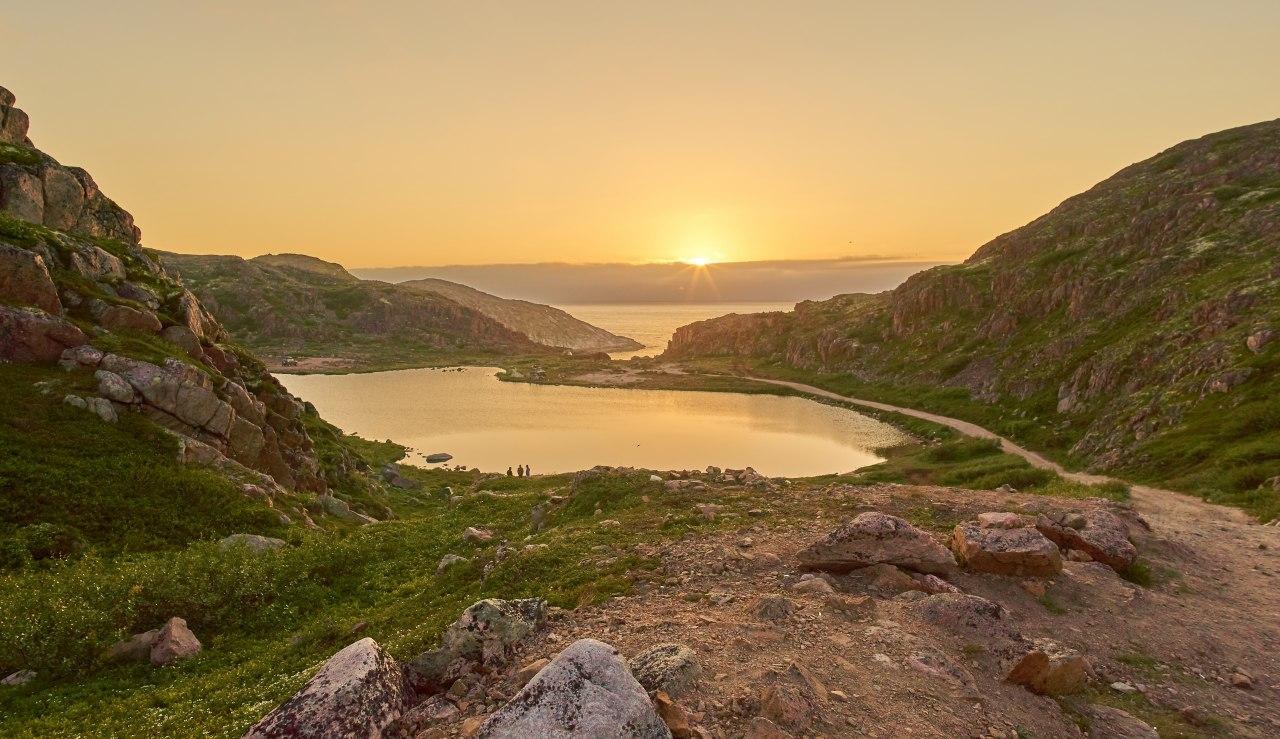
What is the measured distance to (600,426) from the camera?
9994cm

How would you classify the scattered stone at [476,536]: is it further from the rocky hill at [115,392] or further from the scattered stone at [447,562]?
the rocky hill at [115,392]

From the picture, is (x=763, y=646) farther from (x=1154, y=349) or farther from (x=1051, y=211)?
(x=1051, y=211)

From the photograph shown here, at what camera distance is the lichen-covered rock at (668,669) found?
11539 mm

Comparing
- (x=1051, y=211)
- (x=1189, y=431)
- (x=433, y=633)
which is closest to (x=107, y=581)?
(x=433, y=633)

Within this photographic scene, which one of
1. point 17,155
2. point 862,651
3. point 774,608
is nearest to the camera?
point 862,651

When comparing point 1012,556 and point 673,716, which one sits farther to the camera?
point 1012,556

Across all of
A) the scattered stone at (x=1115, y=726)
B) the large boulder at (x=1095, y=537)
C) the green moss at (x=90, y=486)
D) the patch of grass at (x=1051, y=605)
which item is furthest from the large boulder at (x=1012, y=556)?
the green moss at (x=90, y=486)

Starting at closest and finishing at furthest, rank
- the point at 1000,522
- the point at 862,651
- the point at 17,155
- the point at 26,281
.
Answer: the point at 862,651
the point at 1000,522
the point at 26,281
the point at 17,155

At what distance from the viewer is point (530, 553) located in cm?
2231

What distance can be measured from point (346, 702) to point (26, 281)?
123 ft

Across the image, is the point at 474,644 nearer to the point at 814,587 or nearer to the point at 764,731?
the point at 764,731

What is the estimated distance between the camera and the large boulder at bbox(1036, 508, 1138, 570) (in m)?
20.9

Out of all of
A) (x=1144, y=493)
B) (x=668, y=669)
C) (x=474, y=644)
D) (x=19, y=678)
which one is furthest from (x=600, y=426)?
(x=668, y=669)

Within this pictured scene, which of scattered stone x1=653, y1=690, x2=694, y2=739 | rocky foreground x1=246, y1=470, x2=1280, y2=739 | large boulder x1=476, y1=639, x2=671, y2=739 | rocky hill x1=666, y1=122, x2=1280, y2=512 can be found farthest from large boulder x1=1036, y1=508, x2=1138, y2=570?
rocky hill x1=666, y1=122, x2=1280, y2=512
